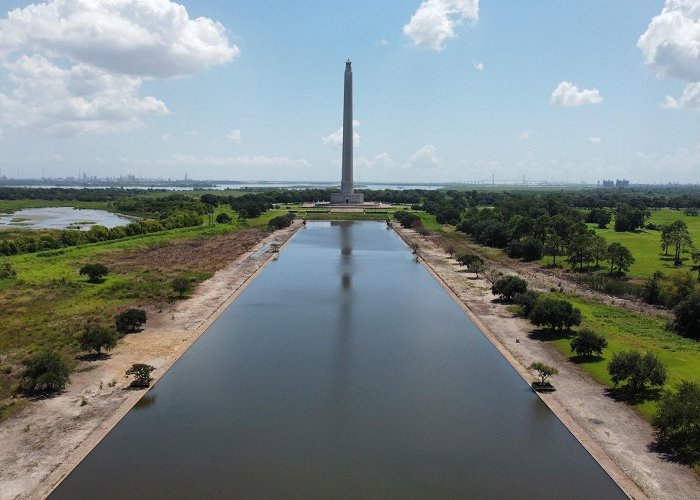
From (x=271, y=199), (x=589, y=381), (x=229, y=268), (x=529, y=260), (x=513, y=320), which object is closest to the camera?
(x=589, y=381)

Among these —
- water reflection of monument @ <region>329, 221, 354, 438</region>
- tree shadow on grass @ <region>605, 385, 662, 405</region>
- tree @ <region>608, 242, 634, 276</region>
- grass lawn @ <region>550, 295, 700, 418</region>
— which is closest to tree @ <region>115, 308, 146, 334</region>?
water reflection of monument @ <region>329, 221, 354, 438</region>

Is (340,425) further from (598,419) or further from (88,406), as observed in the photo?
(88,406)

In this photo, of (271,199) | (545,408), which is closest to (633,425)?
(545,408)

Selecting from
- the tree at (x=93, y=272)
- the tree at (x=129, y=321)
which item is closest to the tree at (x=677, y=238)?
the tree at (x=129, y=321)

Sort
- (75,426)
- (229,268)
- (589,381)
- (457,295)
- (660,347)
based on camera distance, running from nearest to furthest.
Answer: (75,426)
(589,381)
(660,347)
(457,295)
(229,268)

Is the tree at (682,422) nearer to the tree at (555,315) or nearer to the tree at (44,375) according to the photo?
the tree at (555,315)

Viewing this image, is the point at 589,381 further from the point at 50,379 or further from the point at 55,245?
the point at 55,245

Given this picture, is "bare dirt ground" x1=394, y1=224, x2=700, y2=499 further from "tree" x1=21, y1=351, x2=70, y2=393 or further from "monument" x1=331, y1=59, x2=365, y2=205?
"monument" x1=331, y1=59, x2=365, y2=205
